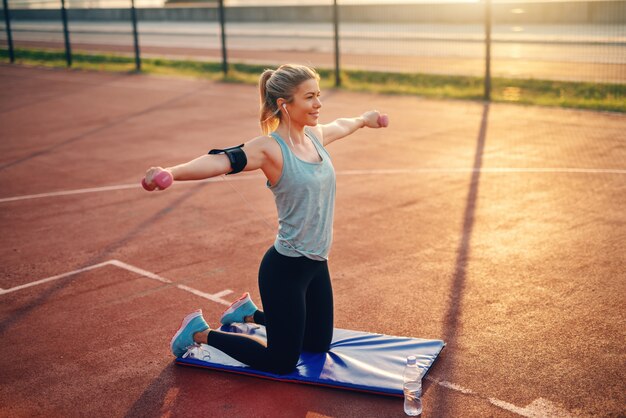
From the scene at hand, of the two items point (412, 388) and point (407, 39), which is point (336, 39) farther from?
point (412, 388)

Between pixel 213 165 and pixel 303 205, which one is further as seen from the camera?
pixel 303 205

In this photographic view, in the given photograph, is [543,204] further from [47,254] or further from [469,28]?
[469,28]

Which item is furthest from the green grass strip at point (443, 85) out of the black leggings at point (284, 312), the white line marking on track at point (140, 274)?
the black leggings at point (284, 312)

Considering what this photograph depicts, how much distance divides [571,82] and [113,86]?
44.7ft

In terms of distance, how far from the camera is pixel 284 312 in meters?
5.19

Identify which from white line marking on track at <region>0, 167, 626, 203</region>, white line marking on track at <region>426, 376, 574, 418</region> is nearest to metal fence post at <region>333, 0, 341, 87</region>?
white line marking on track at <region>0, 167, 626, 203</region>

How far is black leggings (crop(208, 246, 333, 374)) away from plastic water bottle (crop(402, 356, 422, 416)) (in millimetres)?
703

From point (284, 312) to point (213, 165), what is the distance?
1206 mm

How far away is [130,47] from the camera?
36.2 metres

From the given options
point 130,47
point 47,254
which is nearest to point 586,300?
point 47,254

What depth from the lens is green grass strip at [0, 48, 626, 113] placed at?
57.7ft

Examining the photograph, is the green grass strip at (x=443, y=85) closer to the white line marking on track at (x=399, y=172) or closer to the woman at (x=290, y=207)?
the white line marking on track at (x=399, y=172)

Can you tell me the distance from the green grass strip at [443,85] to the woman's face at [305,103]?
41.8ft

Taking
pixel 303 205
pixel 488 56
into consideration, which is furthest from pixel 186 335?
pixel 488 56
